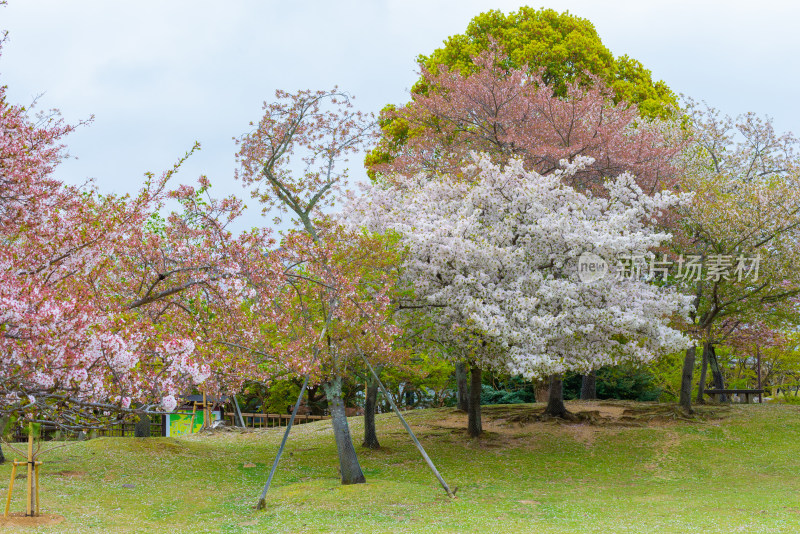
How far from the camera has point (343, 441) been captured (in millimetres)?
15633

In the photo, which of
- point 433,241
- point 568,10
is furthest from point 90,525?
point 568,10

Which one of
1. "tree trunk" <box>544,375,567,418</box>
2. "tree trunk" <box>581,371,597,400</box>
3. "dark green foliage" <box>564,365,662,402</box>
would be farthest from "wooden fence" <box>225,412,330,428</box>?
"tree trunk" <box>581,371,597,400</box>

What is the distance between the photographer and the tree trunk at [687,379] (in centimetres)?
2208

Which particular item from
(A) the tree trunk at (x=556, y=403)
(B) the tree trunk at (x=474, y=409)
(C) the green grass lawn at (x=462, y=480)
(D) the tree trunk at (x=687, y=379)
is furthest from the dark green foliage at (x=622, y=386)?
(B) the tree trunk at (x=474, y=409)

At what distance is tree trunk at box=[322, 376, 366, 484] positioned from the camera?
612 inches

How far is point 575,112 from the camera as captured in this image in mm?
21797

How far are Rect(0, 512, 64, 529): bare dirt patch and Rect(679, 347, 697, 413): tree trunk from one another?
1809 centimetres

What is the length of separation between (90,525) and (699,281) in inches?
691

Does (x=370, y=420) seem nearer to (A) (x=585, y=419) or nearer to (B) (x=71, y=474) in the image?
(A) (x=585, y=419)

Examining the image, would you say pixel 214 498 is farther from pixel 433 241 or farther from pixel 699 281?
pixel 699 281

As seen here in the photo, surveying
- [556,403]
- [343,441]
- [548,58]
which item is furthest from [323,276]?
[548,58]

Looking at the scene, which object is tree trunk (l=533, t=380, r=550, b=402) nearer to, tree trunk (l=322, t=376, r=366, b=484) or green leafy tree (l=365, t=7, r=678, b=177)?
green leafy tree (l=365, t=7, r=678, b=177)

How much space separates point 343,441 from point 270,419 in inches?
731

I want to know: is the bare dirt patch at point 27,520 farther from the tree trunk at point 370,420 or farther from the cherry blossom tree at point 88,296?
the tree trunk at point 370,420
